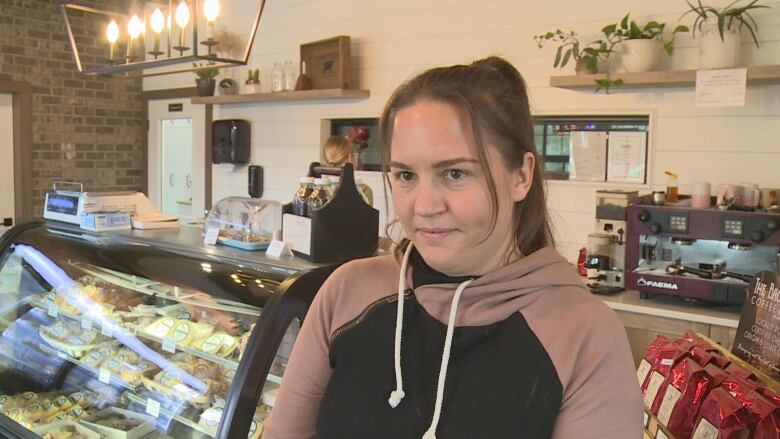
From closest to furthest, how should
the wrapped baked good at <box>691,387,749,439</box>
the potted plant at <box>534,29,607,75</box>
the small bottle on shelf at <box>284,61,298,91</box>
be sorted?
the wrapped baked good at <box>691,387,749,439</box> → the potted plant at <box>534,29,607,75</box> → the small bottle on shelf at <box>284,61,298,91</box>

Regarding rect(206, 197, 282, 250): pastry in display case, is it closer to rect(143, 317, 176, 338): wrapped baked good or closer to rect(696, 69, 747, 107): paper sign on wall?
rect(143, 317, 176, 338): wrapped baked good

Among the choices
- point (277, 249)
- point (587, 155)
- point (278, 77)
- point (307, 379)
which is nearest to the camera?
point (307, 379)

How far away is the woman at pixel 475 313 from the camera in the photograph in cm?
97

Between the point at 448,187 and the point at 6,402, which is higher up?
the point at 448,187

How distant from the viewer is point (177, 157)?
20.7 ft

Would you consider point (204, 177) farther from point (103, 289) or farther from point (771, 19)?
point (771, 19)

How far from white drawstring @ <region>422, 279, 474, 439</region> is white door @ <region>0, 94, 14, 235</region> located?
18.2 feet

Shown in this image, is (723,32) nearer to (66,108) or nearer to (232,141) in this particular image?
(232,141)

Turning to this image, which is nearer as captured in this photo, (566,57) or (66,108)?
(566,57)

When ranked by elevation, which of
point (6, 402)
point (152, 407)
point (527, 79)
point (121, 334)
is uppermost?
point (527, 79)

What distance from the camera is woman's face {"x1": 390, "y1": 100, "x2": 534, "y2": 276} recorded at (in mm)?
1009

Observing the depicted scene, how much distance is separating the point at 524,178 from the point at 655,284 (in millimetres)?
2206

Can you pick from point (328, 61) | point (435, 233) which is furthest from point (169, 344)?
point (328, 61)

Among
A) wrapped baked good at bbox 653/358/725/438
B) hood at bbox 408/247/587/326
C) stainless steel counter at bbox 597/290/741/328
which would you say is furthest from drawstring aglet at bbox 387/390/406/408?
stainless steel counter at bbox 597/290/741/328
